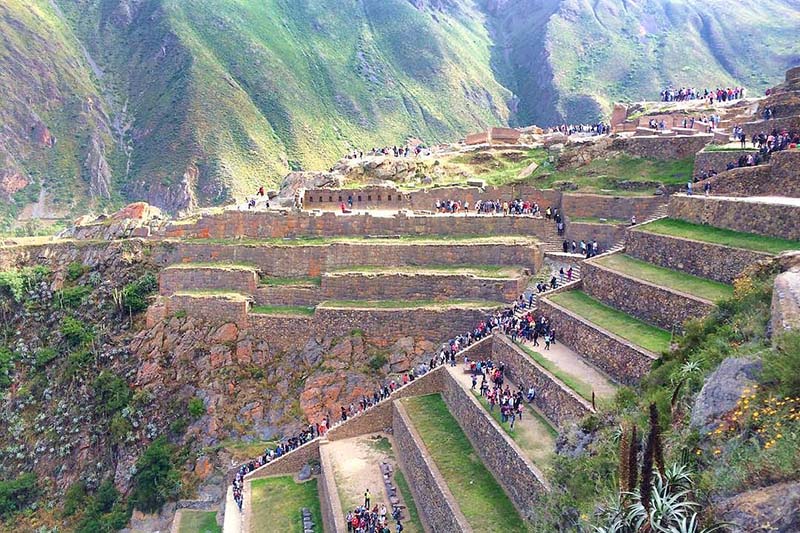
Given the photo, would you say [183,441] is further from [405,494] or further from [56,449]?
[405,494]

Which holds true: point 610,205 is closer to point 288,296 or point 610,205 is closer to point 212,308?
point 288,296

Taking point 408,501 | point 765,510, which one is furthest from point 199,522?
point 765,510

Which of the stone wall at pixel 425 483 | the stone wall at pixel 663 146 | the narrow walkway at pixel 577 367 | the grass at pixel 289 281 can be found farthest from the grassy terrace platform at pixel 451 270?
the stone wall at pixel 663 146

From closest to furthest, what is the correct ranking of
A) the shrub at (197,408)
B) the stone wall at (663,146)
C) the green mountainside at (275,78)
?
the shrub at (197,408)
the stone wall at (663,146)
the green mountainside at (275,78)

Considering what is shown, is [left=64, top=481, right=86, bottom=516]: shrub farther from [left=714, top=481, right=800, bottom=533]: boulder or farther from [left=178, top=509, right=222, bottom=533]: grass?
[left=714, top=481, right=800, bottom=533]: boulder

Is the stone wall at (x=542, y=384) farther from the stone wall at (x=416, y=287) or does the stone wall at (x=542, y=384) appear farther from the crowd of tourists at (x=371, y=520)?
the crowd of tourists at (x=371, y=520)

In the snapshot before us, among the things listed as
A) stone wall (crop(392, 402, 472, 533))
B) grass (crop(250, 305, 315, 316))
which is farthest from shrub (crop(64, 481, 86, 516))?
stone wall (crop(392, 402, 472, 533))
